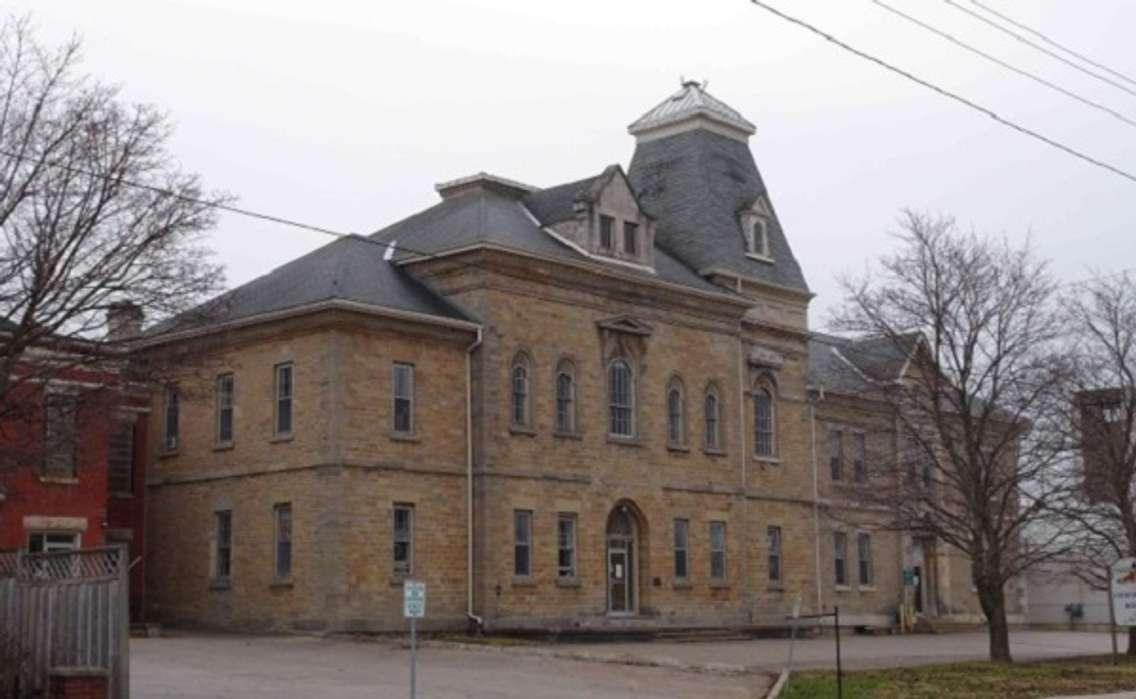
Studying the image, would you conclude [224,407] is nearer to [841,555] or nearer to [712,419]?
[712,419]

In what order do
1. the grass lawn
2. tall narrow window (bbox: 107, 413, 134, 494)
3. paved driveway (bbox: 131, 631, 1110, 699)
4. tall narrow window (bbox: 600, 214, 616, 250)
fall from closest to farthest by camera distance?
1. paved driveway (bbox: 131, 631, 1110, 699)
2. the grass lawn
3. tall narrow window (bbox: 107, 413, 134, 494)
4. tall narrow window (bbox: 600, 214, 616, 250)

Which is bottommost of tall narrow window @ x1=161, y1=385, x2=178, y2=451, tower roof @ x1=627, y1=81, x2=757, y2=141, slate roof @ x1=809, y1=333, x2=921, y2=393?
tall narrow window @ x1=161, y1=385, x2=178, y2=451

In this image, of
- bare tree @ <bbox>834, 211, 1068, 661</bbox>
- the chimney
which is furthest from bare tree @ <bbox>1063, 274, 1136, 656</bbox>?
the chimney

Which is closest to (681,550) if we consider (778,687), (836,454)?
(836,454)

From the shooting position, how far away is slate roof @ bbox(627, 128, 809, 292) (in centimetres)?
5078

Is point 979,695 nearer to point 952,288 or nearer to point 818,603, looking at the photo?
point 952,288

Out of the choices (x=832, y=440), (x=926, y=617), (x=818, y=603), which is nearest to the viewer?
(x=818, y=603)

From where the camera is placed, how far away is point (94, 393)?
79.3ft

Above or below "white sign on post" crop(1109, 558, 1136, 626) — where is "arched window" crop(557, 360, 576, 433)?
above

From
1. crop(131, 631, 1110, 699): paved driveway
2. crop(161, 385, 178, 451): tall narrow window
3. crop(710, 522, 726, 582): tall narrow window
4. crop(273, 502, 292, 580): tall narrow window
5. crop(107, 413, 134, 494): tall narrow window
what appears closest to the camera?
crop(131, 631, 1110, 699): paved driveway

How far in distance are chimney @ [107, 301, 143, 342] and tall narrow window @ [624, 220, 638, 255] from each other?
22598mm

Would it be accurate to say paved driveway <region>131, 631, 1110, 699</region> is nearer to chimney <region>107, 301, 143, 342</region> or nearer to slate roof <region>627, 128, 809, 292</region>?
chimney <region>107, 301, 143, 342</region>

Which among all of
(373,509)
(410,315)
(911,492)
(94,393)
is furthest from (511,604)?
(94,393)

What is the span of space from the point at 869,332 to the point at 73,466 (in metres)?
18.5
